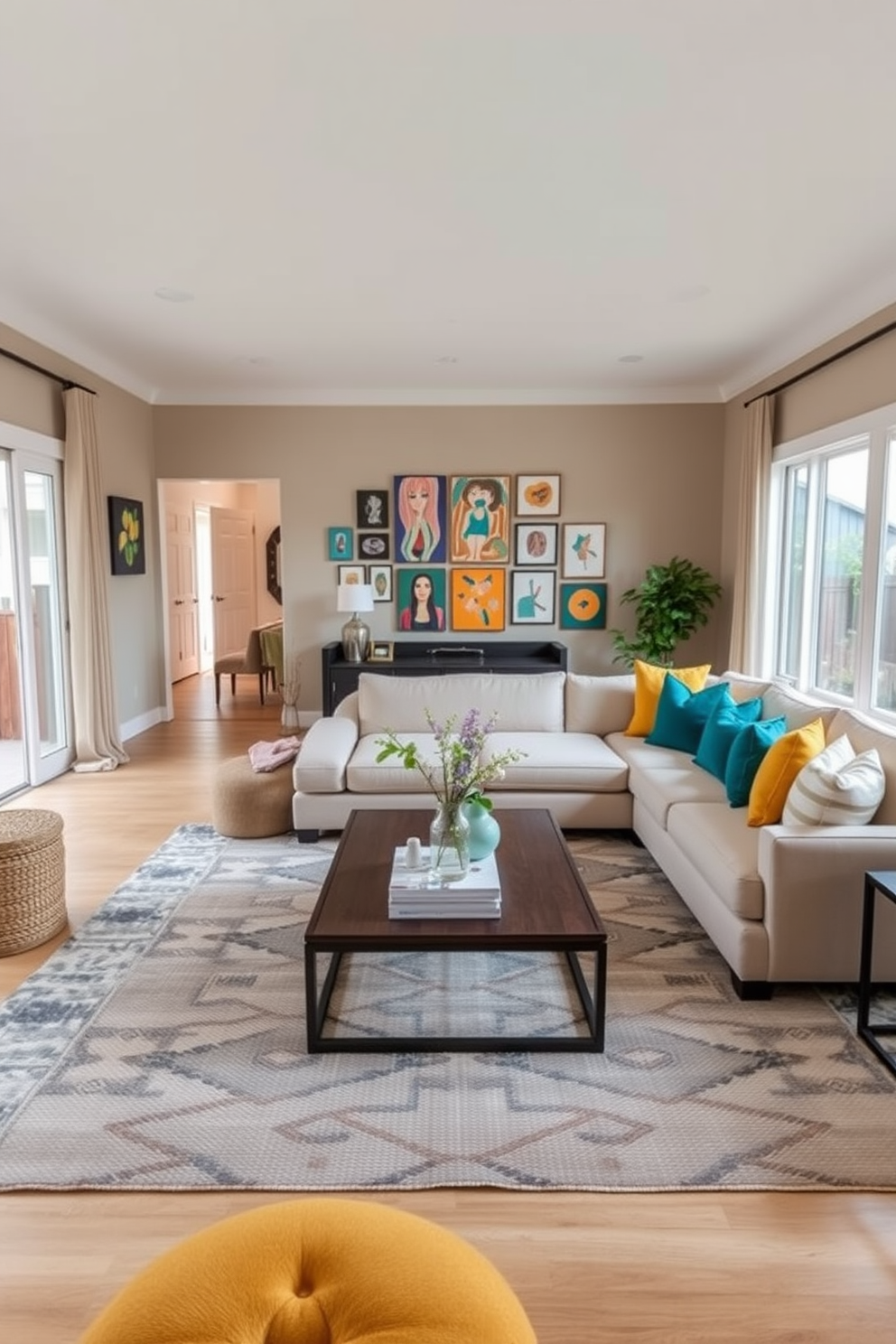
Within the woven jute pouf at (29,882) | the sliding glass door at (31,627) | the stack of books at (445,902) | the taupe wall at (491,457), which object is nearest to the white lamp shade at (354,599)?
the taupe wall at (491,457)

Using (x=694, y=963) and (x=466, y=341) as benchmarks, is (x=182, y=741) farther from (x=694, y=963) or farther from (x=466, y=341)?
(x=694, y=963)

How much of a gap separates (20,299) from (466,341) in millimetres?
2585

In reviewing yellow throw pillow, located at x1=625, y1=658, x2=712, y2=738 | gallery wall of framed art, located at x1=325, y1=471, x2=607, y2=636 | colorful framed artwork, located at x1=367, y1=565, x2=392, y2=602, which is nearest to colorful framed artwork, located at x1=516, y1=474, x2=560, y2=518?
gallery wall of framed art, located at x1=325, y1=471, x2=607, y2=636

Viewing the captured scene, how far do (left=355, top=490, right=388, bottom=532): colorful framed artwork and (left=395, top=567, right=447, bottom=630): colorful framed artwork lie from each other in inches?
17.1

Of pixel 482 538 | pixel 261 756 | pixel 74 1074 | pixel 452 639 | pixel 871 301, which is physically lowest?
pixel 74 1074

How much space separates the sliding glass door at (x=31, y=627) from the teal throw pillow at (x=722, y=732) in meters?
3.93

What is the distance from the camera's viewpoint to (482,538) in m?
6.83

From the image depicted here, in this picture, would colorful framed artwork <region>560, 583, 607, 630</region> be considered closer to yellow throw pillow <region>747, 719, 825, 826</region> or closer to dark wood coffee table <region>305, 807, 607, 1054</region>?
yellow throw pillow <region>747, 719, 825, 826</region>

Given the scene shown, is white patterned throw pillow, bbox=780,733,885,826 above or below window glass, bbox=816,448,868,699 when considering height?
below

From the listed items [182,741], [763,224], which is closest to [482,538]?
[182,741]

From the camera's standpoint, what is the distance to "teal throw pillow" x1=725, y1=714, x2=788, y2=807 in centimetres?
330

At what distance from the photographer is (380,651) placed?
6.75 metres

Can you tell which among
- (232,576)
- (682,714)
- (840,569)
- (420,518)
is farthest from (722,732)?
(232,576)

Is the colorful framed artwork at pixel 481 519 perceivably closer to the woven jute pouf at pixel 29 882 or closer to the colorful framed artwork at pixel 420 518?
the colorful framed artwork at pixel 420 518
